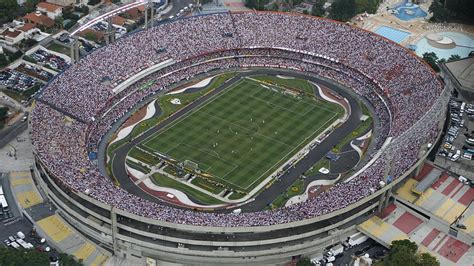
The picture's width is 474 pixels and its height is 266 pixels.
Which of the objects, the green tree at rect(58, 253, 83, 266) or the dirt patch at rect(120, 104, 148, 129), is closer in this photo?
the green tree at rect(58, 253, 83, 266)

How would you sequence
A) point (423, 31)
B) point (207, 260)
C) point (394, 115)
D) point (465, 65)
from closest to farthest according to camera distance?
point (207, 260) < point (394, 115) < point (465, 65) < point (423, 31)

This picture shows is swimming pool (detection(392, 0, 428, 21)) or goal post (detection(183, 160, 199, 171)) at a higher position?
swimming pool (detection(392, 0, 428, 21))

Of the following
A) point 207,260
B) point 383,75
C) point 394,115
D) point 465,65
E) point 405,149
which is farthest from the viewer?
point 465,65

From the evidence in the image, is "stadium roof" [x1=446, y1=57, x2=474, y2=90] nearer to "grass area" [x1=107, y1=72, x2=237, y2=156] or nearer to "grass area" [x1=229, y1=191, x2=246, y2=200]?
"grass area" [x1=107, y1=72, x2=237, y2=156]

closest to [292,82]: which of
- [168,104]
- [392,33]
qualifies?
[168,104]

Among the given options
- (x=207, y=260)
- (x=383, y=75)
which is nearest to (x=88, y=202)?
(x=207, y=260)

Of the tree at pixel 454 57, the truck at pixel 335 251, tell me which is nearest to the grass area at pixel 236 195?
the truck at pixel 335 251

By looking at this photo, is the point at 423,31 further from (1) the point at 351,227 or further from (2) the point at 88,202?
(2) the point at 88,202

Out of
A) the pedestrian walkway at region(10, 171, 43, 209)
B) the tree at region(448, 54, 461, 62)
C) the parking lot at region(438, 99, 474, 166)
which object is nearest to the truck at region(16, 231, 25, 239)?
the pedestrian walkway at region(10, 171, 43, 209)
